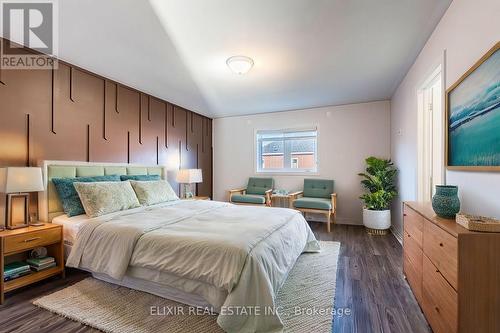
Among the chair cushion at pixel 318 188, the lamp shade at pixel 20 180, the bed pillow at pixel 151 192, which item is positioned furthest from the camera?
the chair cushion at pixel 318 188

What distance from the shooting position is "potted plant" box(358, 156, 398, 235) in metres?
3.84

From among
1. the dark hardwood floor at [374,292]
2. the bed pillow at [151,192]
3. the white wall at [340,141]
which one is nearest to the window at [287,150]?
the white wall at [340,141]

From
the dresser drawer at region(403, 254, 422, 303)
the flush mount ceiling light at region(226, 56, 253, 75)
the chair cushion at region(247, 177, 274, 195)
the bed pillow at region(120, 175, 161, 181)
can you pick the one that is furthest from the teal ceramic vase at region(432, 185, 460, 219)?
the chair cushion at region(247, 177, 274, 195)

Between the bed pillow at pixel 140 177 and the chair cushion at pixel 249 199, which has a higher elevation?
the bed pillow at pixel 140 177

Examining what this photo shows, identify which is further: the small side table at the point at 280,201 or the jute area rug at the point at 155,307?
the small side table at the point at 280,201

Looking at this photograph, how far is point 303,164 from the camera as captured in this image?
5.29 metres

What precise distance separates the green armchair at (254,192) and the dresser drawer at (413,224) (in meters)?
2.70

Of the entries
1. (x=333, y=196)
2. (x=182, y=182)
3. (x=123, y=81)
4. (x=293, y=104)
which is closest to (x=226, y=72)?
(x=123, y=81)

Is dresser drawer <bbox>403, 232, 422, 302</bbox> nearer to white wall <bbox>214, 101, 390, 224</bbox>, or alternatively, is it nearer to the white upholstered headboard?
white wall <bbox>214, 101, 390, 224</bbox>

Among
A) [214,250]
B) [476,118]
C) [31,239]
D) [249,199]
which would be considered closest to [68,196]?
[31,239]

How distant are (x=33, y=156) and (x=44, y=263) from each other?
44.1 inches

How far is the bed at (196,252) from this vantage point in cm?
153

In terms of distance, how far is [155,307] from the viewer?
1.89 m

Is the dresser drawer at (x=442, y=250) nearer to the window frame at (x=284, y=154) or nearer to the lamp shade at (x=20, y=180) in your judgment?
the lamp shade at (x=20, y=180)
